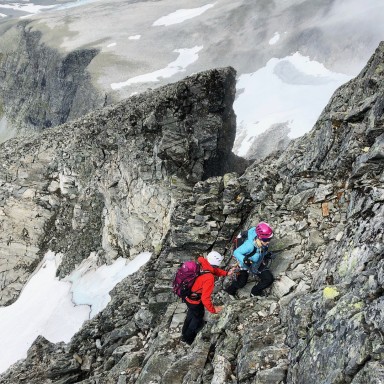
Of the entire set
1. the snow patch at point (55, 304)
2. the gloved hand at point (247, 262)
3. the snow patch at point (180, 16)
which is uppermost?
the gloved hand at point (247, 262)

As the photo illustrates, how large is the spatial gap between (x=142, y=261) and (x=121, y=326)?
1191 centimetres

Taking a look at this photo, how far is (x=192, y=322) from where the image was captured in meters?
12.9

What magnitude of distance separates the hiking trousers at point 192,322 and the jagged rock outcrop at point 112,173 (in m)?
16.7

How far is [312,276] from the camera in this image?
40.4 feet

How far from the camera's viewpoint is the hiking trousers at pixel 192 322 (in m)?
12.6

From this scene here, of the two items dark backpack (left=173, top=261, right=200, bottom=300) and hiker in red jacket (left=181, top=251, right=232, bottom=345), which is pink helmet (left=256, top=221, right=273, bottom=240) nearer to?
hiker in red jacket (left=181, top=251, right=232, bottom=345)

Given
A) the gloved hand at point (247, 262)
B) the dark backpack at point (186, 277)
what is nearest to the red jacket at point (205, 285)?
the dark backpack at point (186, 277)

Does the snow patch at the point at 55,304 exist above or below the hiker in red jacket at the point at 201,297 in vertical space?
below

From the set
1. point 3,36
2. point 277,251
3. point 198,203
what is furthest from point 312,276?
point 3,36

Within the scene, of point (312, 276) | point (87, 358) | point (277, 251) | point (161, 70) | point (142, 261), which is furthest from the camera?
point (161, 70)

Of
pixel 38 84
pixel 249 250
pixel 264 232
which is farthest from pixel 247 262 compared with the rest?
pixel 38 84

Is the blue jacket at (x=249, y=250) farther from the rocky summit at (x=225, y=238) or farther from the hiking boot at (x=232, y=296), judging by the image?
the hiking boot at (x=232, y=296)

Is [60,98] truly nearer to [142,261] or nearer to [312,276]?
A: [142,261]

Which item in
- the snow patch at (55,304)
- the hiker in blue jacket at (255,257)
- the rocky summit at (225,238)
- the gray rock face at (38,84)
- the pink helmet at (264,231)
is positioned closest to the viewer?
the rocky summit at (225,238)
